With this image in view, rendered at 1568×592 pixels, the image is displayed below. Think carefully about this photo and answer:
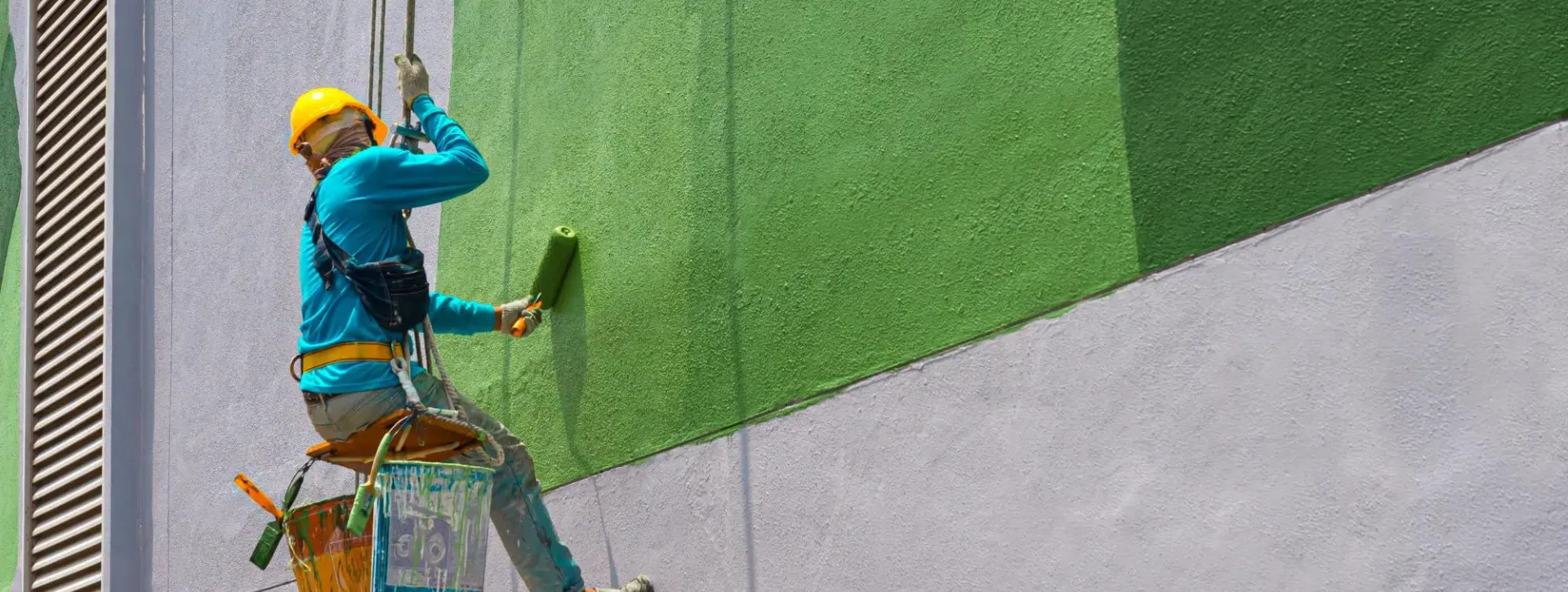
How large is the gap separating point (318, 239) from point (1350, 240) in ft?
10.5

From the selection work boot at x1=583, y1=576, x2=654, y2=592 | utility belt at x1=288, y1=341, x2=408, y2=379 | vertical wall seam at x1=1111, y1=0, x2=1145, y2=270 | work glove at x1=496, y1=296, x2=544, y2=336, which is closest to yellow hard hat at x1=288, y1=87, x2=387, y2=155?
utility belt at x1=288, y1=341, x2=408, y2=379

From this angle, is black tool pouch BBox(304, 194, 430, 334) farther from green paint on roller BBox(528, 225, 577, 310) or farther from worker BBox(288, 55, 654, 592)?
green paint on roller BBox(528, 225, 577, 310)

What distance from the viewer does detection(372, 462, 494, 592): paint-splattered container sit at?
17.4ft

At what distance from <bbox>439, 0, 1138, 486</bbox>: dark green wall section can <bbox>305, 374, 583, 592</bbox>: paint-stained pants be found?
57 centimetres

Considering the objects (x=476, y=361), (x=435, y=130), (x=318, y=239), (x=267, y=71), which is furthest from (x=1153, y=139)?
(x=267, y=71)

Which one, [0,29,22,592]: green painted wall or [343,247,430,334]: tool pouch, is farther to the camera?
[0,29,22,592]: green painted wall

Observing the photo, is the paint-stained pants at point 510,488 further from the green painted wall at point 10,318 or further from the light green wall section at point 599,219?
the green painted wall at point 10,318

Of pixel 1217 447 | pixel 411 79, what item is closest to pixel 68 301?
pixel 411 79

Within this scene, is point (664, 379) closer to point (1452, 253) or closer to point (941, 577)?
point (941, 577)

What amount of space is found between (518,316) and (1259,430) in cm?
292

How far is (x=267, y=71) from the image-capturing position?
360 inches

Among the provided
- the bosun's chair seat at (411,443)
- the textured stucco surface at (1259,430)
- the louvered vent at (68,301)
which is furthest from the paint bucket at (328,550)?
the louvered vent at (68,301)

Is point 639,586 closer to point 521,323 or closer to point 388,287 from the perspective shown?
point 521,323

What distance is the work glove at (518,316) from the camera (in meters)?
6.46
